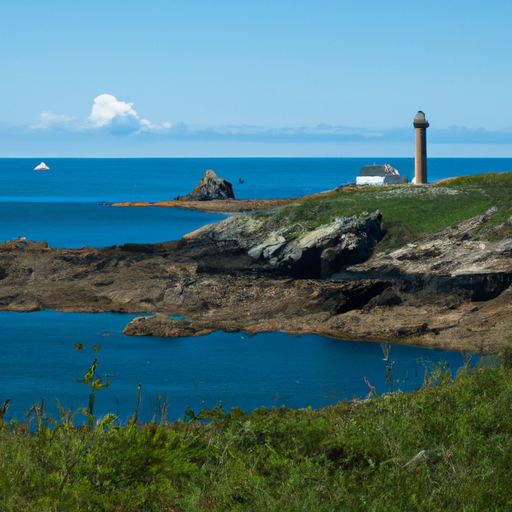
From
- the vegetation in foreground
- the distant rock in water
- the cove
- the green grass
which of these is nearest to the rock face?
the green grass

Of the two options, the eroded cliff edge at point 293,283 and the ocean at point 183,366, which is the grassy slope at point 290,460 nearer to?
the ocean at point 183,366

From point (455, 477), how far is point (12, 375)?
2010 centimetres

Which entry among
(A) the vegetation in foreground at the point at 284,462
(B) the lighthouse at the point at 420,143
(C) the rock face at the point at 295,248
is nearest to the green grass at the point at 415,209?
(C) the rock face at the point at 295,248

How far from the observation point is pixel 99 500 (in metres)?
7.37

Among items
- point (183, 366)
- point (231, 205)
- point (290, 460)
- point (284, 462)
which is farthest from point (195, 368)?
point (231, 205)

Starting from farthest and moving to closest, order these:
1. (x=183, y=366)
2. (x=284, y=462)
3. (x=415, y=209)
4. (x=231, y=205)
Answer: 1. (x=231, y=205)
2. (x=415, y=209)
3. (x=183, y=366)
4. (x=284, y=462)

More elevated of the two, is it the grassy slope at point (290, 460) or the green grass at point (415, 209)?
the green grass at point (415, 209)

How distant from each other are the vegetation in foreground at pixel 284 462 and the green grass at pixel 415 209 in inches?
1214

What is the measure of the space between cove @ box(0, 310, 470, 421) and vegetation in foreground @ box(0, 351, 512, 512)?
950 centimetres

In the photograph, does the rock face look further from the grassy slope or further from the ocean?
the grassy slope

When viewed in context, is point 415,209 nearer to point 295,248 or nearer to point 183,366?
point 295,248

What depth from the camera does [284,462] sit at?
812 cm

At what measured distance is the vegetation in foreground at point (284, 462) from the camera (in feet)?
23.8

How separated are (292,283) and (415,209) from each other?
14268mm
